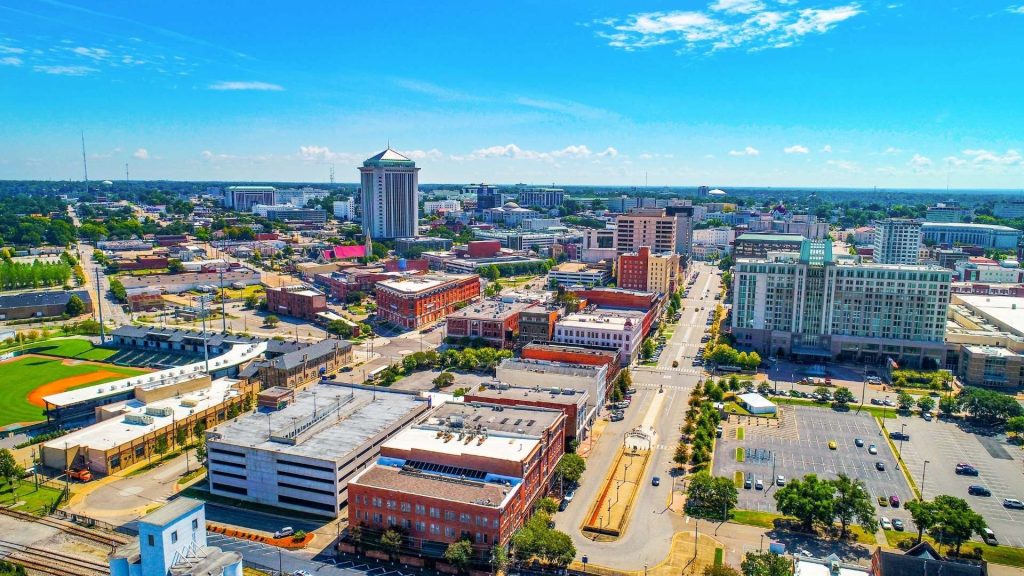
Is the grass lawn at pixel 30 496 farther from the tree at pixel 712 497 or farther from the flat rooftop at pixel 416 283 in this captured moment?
the flat rooftop at pixel 416 283

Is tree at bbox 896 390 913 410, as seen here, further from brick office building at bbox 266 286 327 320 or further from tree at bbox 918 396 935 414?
brick office building at bbox 266 286 327 320

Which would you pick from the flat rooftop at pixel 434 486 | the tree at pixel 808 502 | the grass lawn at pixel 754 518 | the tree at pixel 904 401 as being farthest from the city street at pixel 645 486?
the tree at pixel 904 401

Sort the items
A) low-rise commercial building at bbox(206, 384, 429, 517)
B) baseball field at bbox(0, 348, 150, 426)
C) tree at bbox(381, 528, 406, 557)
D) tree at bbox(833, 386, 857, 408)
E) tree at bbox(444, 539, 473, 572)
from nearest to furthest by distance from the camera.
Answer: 1. tree at bbox(444, 539, 473, 572)
2. tree at bbox(381, 528, 406, 557)
3. low-rise commercial building at bbox(206, 384, 429, 517)
4. baseball field at bbox(0, 348, 150, 426)
5. tree at bbox(833, 386, 857, 408)

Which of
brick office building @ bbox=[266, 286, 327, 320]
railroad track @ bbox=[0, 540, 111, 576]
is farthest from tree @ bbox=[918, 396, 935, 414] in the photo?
brick office building @ bbox=[266, 286, 327, 320]

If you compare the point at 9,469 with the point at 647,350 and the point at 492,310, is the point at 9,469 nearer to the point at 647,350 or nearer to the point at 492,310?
the point at 492,310

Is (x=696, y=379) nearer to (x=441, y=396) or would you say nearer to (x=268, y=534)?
(x=441, y=396)

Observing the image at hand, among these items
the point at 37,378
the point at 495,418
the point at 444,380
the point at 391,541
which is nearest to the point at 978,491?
the point at 495,418

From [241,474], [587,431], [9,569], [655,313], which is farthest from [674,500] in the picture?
[655,313]
